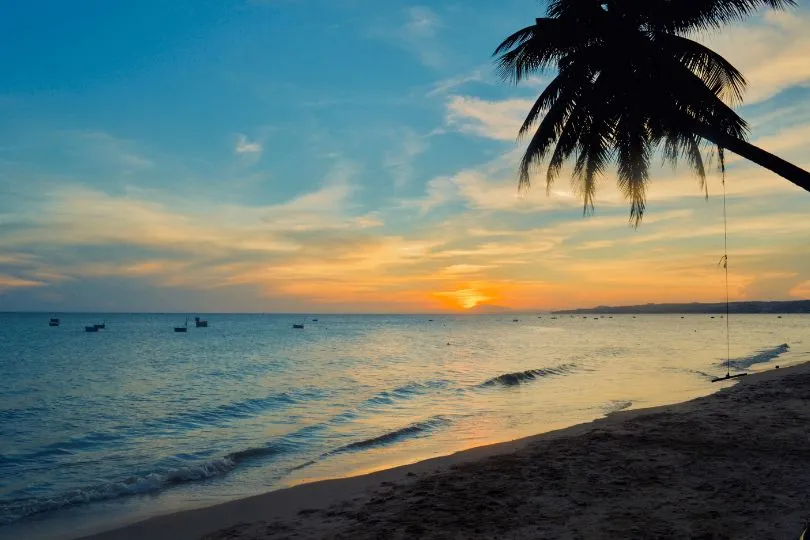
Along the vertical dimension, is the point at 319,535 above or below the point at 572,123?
below

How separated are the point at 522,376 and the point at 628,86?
18070mm

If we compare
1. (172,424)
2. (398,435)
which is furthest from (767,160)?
(172,424)

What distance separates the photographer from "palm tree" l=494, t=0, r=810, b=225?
35.1ft

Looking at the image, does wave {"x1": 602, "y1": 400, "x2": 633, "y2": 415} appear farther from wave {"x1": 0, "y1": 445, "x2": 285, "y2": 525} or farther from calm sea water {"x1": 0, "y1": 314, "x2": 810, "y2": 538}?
wave {"x1": 0, "y1": 445, "x2": 285, "y2": 525}

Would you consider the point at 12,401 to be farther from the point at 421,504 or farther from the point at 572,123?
the point at 572,123

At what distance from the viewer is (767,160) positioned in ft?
27.8

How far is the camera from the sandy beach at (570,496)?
5.64 metres

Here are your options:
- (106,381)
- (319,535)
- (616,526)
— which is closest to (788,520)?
(616,526)

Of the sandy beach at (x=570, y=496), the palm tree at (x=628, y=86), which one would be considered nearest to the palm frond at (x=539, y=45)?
the palm tree at (x=628, y=86)

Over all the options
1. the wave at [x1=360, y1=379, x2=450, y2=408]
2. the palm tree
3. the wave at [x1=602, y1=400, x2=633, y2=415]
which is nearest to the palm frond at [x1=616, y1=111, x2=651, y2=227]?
the palm tree

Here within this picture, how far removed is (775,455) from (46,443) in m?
16.1

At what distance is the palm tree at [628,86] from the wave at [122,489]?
976cm

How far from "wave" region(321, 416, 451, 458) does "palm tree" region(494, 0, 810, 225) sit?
7185mm

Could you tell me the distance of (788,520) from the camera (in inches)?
215
